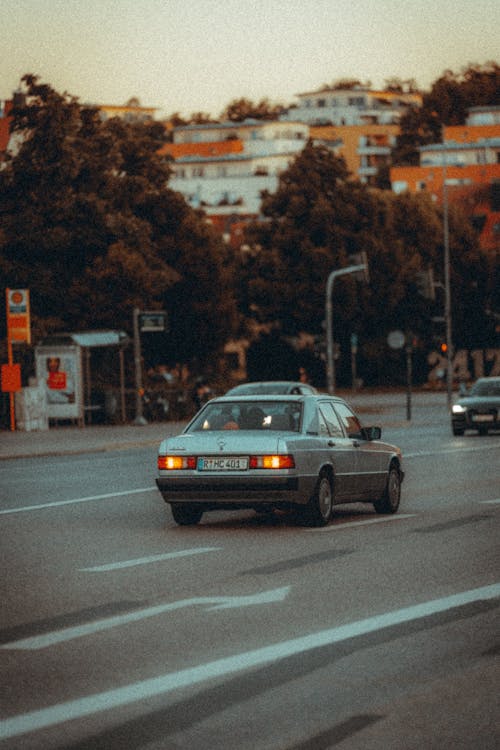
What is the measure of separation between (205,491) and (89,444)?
2262cm

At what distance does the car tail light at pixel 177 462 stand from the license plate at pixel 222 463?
0.09 m

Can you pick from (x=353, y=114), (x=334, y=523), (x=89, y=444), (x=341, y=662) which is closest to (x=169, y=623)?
(x=341, y=662)

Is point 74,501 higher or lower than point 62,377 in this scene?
lower

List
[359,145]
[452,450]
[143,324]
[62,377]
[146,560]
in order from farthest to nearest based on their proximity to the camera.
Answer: [359,145] < [143,324] < [62,377] < [452,450] < [146,560]

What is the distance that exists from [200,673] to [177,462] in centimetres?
910

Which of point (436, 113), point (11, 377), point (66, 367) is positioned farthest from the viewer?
point (436, 113)

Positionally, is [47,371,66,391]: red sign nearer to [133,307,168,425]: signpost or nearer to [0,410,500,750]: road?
[133,307,168,425]: signpost

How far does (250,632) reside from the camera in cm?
1051

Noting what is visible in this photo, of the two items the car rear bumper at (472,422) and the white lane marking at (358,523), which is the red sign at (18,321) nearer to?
the car rear bumper at (472,422)

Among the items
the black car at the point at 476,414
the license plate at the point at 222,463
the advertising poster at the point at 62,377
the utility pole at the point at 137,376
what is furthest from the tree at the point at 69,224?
the license plate at the point at 222,463

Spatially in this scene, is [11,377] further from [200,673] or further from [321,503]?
[200,673]

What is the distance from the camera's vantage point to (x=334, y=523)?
1905 cm

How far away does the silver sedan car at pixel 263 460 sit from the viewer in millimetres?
17828

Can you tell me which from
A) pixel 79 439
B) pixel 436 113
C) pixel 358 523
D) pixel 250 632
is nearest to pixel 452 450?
pixel 79 439
